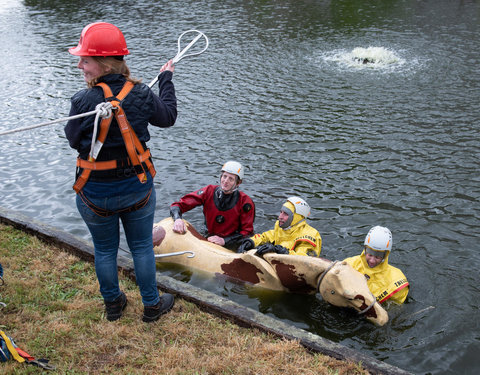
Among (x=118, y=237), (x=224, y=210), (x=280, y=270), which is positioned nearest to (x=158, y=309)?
(x=118, y=237)

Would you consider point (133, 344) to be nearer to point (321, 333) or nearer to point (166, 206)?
point (321, 333)

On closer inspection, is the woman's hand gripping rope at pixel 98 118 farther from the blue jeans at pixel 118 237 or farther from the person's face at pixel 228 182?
the person's face at pixel 228 182

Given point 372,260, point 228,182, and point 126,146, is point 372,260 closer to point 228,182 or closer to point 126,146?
point 228,182

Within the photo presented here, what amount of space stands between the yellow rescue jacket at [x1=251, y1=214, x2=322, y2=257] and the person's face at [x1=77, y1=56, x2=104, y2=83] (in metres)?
3.70

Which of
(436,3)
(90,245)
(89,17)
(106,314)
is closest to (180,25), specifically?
(89,17)

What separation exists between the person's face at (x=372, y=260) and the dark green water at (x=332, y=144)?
57cm

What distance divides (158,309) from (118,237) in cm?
81

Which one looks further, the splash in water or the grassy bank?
the splash in water

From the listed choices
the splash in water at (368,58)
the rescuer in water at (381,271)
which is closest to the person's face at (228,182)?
the rescuer in water at (381,271)

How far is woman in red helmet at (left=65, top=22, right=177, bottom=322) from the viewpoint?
3.53 meters

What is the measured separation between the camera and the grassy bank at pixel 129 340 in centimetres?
390

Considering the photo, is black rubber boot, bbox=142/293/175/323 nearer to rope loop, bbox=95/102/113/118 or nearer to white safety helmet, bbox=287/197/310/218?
rope loop, bbox=95/102/113/118

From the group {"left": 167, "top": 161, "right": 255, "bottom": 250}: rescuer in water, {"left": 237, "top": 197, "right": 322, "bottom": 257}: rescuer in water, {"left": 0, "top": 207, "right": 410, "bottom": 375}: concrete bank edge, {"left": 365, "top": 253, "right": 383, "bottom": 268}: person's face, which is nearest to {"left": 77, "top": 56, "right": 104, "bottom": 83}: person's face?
{"left": 0, "top": 207, "right": 410, "bottom": 375}: concrete bank edge

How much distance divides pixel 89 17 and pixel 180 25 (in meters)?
5.97
